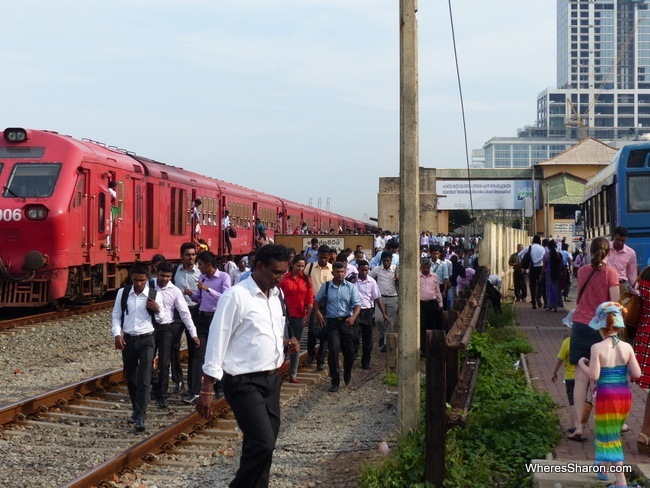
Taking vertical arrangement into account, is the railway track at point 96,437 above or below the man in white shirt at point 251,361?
below

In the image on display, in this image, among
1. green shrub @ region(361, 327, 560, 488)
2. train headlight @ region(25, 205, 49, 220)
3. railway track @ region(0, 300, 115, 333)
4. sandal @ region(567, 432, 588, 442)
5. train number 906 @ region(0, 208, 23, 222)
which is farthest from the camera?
train number 906 @ region(0, 208, 23, 222)

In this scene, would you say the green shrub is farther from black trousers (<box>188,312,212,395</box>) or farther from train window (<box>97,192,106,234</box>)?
train window (<box>97,192,106,234</box>)

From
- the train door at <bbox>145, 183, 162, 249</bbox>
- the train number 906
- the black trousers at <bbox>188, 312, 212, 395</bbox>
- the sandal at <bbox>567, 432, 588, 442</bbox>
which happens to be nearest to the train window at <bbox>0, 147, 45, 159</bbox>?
the train number 906

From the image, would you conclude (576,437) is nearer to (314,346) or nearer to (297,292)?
(297,292)

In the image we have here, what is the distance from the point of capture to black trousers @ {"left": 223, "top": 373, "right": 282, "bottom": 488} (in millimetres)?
5711

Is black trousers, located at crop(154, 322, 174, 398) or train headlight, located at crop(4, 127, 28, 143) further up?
train headlight, located at crop(4, 127, 28, 143)

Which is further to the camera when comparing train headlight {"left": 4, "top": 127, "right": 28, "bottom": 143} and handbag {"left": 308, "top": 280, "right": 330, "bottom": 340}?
train headlight {"left": 4, "top": 127, "right": 28, "bottom": 143}

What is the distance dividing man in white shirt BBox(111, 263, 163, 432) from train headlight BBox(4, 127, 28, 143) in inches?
373

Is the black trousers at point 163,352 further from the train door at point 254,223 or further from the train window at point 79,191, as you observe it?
the train door at point 254,223

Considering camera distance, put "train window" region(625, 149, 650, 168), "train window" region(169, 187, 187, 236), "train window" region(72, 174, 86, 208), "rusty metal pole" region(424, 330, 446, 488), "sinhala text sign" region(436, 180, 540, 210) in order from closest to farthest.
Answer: "rusty metal pole" region(424, 330, 446, 488)
"train window" region(625, 149, 650, 168)
"train window" region(72, 174, 86, 208)
"train window" region(169, 187, 187, 236)
"sinhala text sign" region(436, 180, 540, 210)

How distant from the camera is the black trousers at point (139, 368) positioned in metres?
9.58

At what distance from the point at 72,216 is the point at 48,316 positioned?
81.7 inches

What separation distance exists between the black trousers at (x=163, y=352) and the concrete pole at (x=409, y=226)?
3.23 meters

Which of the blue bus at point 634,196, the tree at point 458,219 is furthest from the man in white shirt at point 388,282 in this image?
the tree at point 458,219
